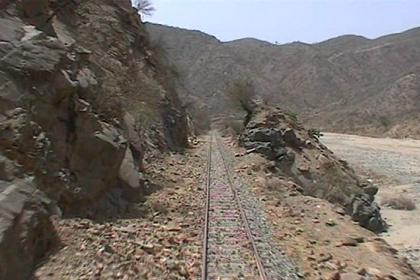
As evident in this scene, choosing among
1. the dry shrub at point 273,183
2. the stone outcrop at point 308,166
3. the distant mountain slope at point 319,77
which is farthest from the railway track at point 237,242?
the distant mountain slope at point 319,77

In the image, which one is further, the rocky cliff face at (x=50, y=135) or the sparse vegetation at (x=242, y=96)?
the sparse vegetation at (x=242, y=96)

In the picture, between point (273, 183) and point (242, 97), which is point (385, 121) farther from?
point (273, 183)

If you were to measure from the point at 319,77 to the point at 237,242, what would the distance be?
165735 mm

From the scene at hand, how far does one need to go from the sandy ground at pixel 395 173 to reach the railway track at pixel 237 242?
577cm

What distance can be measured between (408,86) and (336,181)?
10907 centimetres

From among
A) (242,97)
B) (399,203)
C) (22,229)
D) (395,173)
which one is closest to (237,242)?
(22,229)

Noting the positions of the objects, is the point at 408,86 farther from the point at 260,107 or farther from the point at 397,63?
the point at 260,107

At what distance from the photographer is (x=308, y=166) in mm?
31000

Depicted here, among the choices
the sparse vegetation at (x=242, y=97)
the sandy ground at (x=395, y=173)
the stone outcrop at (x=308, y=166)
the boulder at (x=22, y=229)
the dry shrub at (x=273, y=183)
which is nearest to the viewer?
the boulder at (x=22, y=229)

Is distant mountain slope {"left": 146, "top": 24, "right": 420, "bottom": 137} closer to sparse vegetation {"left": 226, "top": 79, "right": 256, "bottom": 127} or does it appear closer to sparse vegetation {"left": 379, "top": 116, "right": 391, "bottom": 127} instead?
sparse vegetation {"left": 379, "top": 116, "right": 391, "bottom": 127}

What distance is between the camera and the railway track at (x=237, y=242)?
11172 mm

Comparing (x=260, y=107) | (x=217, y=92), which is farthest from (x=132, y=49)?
(x=217, y=92)

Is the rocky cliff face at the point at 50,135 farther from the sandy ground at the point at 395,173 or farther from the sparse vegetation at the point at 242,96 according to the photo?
the sparse vegetation at the point at 242,96

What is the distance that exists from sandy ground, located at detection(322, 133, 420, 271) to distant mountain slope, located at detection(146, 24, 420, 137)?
30775 millimetres
